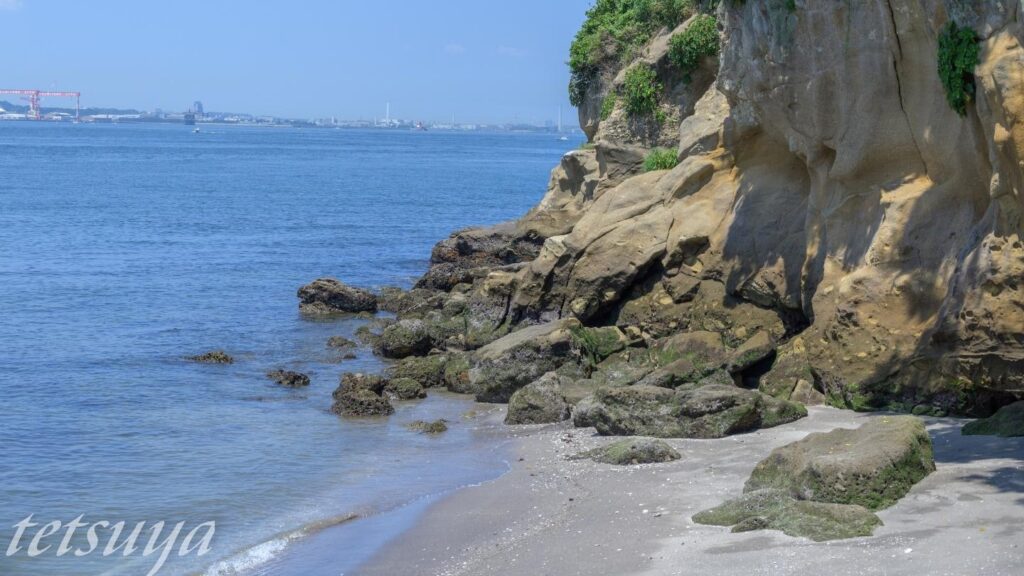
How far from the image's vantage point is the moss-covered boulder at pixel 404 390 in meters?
24.5

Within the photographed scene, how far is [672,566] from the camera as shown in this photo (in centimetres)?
1274

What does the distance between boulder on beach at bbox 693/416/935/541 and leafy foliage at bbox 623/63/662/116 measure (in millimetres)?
22777

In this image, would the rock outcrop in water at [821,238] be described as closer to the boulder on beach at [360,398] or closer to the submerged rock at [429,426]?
the boulder on beach at [360,398]

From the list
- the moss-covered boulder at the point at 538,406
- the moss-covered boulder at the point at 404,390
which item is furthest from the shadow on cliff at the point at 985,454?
the moss-covered boulder at the point at 404,390

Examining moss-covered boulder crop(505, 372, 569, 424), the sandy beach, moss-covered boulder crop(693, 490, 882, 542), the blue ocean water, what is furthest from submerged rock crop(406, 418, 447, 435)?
moss-covered boulder crop(693, 490, 882, 542)

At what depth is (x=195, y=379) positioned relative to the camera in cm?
2681

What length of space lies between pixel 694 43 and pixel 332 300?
1213 centimetres

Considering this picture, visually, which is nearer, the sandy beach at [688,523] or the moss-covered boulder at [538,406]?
the sandy beach at [688,523]

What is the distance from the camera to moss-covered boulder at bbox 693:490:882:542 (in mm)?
12898

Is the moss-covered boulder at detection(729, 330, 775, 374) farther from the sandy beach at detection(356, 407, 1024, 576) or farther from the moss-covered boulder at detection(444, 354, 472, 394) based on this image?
the moss-covered boulder at detection(444, 354, 472, 394)

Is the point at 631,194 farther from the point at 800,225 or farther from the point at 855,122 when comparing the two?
the point at 855,122

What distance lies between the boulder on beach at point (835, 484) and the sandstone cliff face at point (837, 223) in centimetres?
314

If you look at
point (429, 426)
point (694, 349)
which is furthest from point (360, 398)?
point (694, 349)

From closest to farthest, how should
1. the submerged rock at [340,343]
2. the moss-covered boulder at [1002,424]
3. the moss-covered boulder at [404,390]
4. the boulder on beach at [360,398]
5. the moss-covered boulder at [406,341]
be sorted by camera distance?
1. the moss-covered boulder at [1002,424]
2. the boulder on beach at [360,398]
3. the moss-covered boulder at [404,390]
4. the moss-covered boulder at [406,341]
5. the submerged rock at [340,343]
